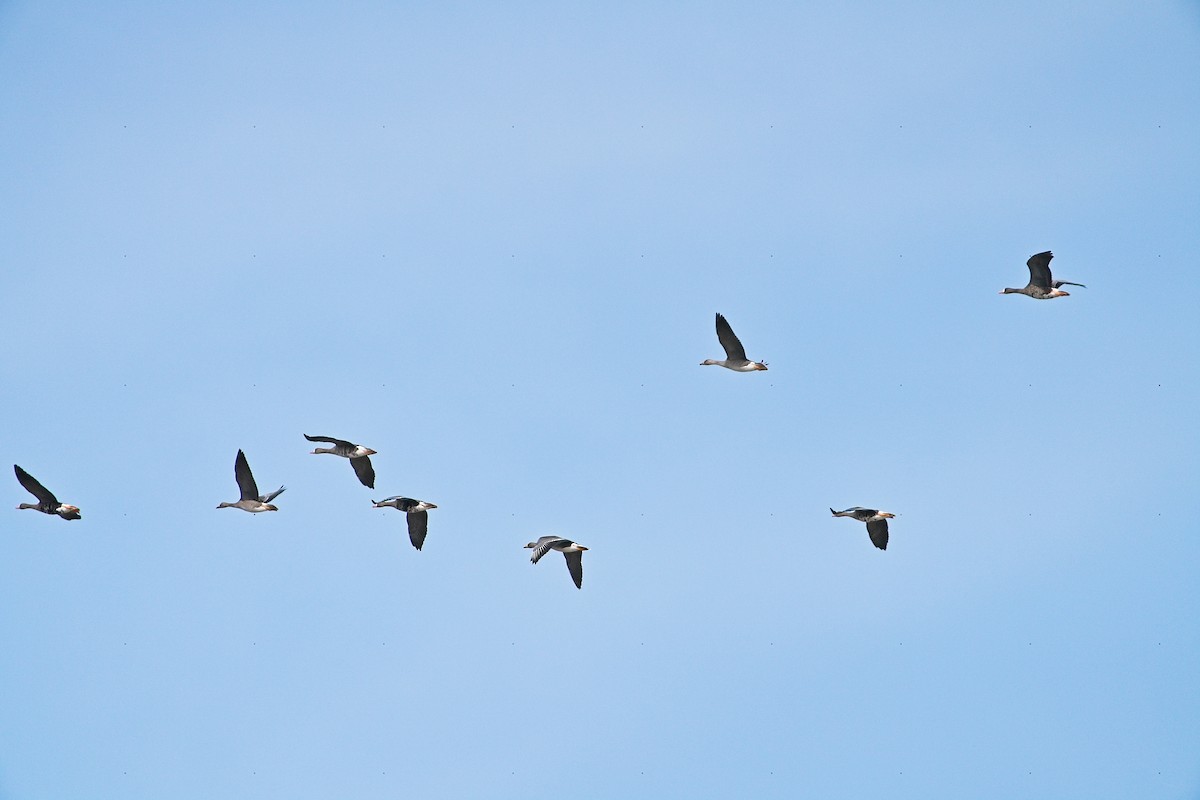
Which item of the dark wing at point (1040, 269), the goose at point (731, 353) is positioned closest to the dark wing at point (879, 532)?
the goose at point (731, 353)

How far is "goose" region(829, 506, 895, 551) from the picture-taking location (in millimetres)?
42875

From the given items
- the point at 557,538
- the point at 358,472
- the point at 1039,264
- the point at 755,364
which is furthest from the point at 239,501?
the point at 1039,264

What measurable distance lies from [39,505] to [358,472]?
24.8ft

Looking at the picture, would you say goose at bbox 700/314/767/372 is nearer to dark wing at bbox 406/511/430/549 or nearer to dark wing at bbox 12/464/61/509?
dark wing at bbox 406/511/430/549

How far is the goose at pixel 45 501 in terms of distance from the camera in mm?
43250

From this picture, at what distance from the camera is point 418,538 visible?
4406 centimetres

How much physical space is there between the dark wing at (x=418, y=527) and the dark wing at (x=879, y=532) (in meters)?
10.0

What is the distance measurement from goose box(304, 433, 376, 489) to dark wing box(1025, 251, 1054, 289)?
15.3 metres

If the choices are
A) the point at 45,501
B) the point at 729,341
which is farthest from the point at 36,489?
the point at 729,341

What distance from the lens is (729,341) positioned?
43.4 metres

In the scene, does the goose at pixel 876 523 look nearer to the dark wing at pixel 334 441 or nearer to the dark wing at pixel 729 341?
the dark wing at pixel 729 341

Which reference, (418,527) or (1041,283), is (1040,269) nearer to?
(1041,283)

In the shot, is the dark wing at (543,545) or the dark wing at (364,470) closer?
the dark wing at (543,545)

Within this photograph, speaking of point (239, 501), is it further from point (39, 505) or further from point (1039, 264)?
point (1039, 264)
